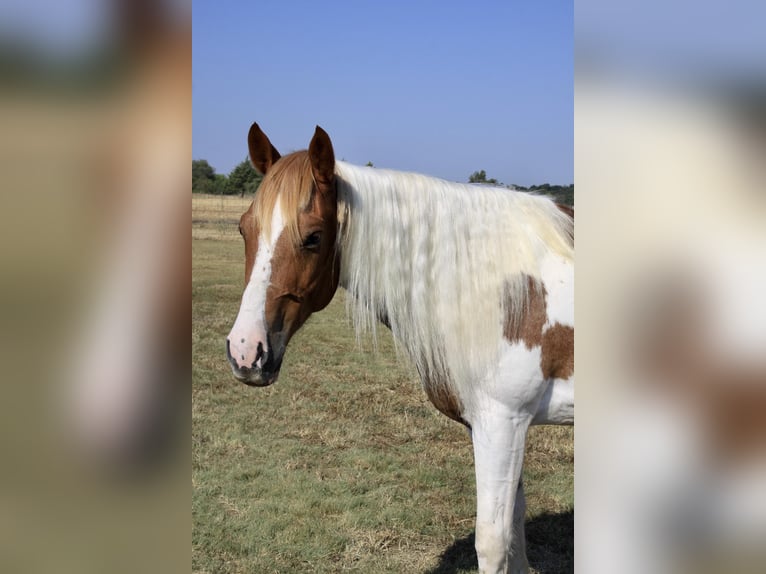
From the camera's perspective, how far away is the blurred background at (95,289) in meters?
0.47

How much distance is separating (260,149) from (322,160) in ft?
1.28

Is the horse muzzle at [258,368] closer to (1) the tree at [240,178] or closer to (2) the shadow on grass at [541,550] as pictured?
(2) the shadow on grass at [541,550]

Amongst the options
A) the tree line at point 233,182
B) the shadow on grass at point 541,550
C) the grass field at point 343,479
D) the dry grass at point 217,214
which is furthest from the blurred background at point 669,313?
the tree line at point 233,182

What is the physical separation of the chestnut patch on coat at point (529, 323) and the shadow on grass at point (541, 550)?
1675 millimetres

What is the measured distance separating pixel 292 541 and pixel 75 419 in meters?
3.13

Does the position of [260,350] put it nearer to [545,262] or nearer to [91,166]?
[545,262]

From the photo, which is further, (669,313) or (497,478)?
(497,478)

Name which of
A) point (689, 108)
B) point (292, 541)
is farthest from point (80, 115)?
point (292, 541)

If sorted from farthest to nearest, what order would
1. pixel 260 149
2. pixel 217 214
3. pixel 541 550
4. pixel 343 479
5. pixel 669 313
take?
1. pixel 217 214
2. pixel 343 479
3. pixel 541 550
4. pixel 260 149
5. pixel 669 313

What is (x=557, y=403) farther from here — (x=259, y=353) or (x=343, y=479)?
(x=343, y=479)

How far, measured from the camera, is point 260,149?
2.23 meters

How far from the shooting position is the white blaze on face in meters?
1.80

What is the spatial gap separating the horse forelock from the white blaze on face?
2 cm

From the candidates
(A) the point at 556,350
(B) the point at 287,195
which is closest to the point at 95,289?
(B) the point at 287,195
